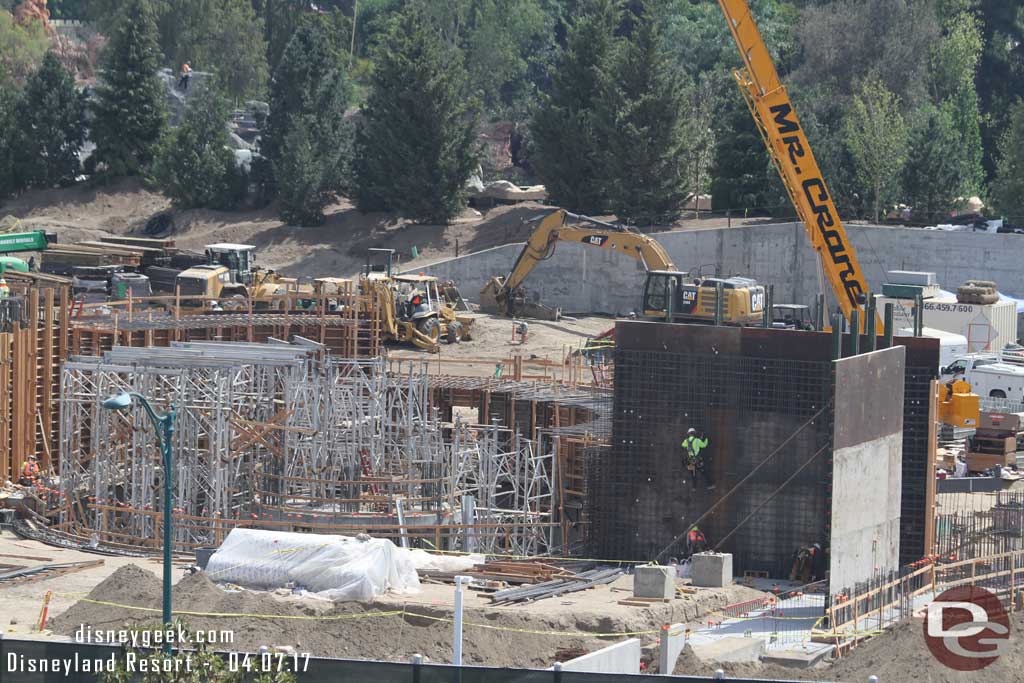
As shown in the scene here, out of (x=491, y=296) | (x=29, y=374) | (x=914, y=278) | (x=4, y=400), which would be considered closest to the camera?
(x=4, y=400)

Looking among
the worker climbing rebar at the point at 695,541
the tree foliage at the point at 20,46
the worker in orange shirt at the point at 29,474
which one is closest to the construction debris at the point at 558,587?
the worker climbing rebar at the point at 695,541

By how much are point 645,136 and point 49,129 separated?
28.0m

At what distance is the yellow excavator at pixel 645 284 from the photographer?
46219 mm

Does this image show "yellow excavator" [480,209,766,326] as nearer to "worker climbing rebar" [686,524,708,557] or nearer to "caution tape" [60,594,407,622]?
"worker climbing rebar" [686,524,708,557]

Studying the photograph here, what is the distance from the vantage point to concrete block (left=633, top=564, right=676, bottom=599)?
92.9 ft

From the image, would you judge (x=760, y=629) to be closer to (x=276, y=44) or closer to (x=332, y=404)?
(x=332, y=404)

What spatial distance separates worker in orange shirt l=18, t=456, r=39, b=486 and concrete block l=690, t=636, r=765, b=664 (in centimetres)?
1812

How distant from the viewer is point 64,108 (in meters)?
79.2

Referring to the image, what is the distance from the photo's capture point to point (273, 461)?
126ft

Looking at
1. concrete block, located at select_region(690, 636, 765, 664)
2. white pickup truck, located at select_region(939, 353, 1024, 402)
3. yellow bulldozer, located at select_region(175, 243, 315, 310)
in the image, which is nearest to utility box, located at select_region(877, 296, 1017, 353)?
white pickup truck, located at select_region(939, 353, 1024, 402)

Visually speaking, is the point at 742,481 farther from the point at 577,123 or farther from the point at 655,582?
the point at 577,123

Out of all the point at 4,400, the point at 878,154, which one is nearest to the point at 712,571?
the point at 4,400

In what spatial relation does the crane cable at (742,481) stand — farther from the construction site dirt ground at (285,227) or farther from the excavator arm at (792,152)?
the construction site dirt ground at (285,227)

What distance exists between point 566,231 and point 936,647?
109 feet
